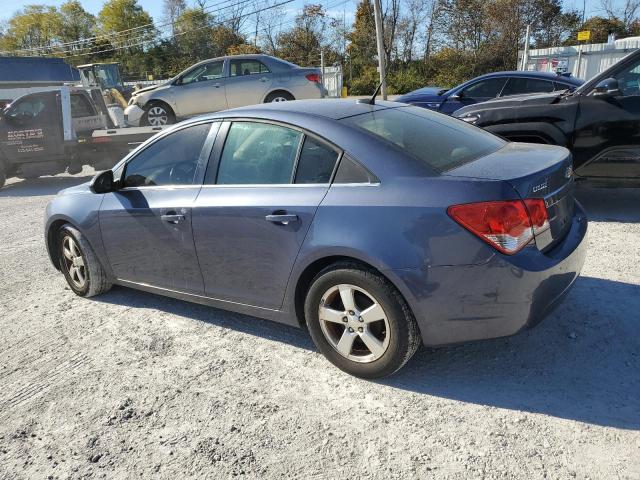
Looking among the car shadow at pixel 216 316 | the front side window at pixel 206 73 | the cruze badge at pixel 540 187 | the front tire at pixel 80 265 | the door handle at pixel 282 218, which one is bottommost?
the car shadow at pixel 216 316

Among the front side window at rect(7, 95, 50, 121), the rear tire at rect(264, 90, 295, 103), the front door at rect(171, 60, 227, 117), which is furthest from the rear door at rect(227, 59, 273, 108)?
the front side window at rect(7, 95, 50, 121)

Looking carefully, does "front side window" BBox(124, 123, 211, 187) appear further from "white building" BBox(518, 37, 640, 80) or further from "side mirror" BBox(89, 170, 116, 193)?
"white building" BBox(518, 37, 640, 80)

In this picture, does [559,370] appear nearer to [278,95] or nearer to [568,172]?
[568,172]

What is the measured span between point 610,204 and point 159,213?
5295 mm

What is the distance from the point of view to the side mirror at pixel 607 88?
529 cm

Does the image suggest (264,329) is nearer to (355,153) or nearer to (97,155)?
(355,153)

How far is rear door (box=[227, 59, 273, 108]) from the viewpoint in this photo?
488 inches

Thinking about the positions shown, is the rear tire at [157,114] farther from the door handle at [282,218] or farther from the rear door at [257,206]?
the door handle at [282,218]

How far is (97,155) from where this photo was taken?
11305mm

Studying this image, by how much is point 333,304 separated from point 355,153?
87 cm

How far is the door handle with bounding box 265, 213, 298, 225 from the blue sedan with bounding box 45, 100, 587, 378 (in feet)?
0.04

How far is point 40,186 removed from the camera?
1208 centimetres

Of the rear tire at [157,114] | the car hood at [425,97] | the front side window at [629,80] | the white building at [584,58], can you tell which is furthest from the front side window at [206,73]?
the white building at [584,58]

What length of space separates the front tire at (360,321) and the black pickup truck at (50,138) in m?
8.68
